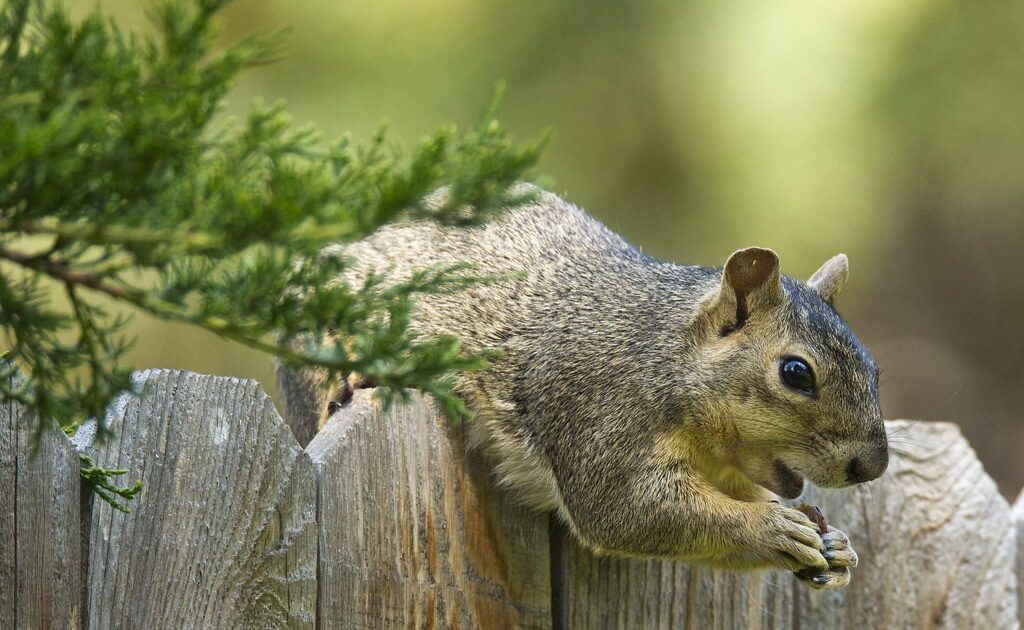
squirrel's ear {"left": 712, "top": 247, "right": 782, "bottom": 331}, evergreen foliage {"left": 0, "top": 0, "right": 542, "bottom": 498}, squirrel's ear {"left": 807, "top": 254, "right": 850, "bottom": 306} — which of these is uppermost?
squirrel's ear {"left": 807, "top": 254, "right": 850, "bottom": 306}

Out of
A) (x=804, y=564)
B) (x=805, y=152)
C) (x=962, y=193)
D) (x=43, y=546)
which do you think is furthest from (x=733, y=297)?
(x=962, y=193)

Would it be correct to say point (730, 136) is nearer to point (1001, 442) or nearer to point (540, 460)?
point (1001, 442)

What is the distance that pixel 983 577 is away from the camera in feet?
10.6

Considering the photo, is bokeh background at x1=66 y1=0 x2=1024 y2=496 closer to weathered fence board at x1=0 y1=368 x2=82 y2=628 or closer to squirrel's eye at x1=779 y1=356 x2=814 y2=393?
squirrel's eye at x1=779 y1=356 x2=814 y2=393

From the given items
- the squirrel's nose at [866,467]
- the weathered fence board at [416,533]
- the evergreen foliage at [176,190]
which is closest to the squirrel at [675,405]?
the squirrel's nose at [866,467]

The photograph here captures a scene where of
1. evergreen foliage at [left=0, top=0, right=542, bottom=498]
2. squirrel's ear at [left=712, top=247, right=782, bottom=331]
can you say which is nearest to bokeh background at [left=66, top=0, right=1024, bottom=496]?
squirrel's ear at [left=712, top=247, right=782, bottom=331]

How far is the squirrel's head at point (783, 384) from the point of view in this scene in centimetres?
265

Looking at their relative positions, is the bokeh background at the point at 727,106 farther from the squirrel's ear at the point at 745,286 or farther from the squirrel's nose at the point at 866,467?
the squirrel's nose at the point at 866,467

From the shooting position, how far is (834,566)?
264 centimetres

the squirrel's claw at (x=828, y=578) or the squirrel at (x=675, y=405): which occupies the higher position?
the squirrel at (x=675, y=405)

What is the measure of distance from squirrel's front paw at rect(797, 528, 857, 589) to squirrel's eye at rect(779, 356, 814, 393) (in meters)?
0.33

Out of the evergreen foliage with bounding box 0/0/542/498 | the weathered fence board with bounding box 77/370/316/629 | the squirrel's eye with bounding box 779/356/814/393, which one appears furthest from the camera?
Result: the squirrel's eye with bounding box 779/356/814/393

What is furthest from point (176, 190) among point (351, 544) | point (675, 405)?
point (675, 405)

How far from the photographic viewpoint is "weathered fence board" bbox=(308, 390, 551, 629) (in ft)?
7.61
